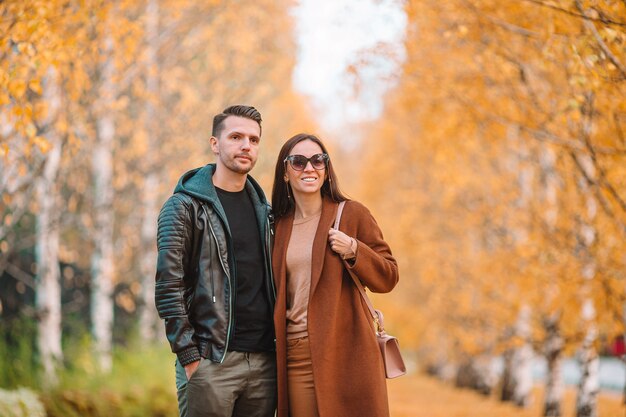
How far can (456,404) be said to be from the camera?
14547 millimetres

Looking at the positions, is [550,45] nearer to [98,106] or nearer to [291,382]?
[291,382]

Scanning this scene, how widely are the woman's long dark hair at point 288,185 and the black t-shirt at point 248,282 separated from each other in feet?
0.65

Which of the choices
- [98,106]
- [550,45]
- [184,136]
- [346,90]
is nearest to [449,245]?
[184,136]

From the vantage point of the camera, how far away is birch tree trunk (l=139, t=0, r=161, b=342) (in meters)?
10.8

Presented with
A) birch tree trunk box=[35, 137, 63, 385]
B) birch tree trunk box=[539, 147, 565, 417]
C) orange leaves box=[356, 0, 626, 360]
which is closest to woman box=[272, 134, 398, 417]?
orange leaves box=[356, 0, 626, 360]

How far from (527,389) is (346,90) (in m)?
8.00

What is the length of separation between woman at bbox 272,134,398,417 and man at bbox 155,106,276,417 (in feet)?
0.40

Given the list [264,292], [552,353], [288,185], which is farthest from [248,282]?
[552,353]

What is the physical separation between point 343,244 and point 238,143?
0.77 meters

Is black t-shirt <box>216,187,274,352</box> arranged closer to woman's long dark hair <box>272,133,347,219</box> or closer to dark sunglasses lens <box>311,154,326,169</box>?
woman's long dark hair <box>272,133,347,219</box>

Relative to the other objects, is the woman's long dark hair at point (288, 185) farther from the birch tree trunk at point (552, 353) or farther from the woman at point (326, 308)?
the birch tree trunk at point (552, 353)

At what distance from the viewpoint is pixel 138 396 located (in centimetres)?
722

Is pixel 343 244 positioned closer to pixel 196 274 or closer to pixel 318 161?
pixel 318 161

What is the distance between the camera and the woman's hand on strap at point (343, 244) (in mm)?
3614
